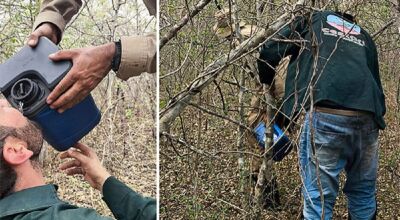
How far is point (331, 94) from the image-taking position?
7.06 feet

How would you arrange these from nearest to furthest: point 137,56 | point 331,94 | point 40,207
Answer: point 40,207
point 137,56
point 331,94

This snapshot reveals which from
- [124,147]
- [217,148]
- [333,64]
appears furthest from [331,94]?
[217,148]

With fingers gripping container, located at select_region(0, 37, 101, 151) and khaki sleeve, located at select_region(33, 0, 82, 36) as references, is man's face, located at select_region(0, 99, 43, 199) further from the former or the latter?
khaki sleeve, located at select_region(33, 0, 82, 36)

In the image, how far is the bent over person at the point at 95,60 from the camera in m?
1.15

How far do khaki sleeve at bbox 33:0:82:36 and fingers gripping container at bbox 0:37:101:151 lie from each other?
12 cm

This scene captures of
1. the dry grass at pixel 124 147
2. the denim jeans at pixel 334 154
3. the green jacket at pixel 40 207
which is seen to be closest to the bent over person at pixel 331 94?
the denim jeans at pixel 334 154

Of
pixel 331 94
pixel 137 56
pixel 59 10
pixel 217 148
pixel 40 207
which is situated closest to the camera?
pixel 40 207

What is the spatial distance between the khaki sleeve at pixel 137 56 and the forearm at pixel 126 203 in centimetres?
24

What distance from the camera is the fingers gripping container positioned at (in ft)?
3.64

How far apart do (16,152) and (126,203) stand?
0.26m

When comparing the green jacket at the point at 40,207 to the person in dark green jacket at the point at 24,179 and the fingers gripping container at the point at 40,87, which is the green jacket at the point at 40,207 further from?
the fingers gripping container at the point at 40,87

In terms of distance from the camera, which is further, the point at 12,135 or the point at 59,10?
the point at 59,10

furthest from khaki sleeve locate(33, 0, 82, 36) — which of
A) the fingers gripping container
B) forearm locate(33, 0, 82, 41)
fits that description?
the fingers gripping container

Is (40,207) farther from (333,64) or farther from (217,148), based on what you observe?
(217,148)
